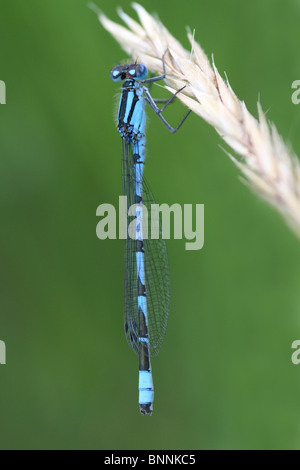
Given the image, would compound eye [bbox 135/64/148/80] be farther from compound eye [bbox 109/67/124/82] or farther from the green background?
the green background

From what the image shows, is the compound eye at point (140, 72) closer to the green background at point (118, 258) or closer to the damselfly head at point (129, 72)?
the damselfly head at point (129, 72)

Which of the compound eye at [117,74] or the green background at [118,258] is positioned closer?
the green background at [118,258]

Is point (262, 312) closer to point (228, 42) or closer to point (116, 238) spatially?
point (116, 238)

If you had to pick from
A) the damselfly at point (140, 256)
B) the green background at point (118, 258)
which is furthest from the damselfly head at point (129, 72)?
the green background at point (118, 258)

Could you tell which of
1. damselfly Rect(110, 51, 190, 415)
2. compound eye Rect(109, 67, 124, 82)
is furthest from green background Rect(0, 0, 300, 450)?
compound eye Rect(109, 67, 124, 82)

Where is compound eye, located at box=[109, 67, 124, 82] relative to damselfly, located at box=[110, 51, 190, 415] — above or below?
above
